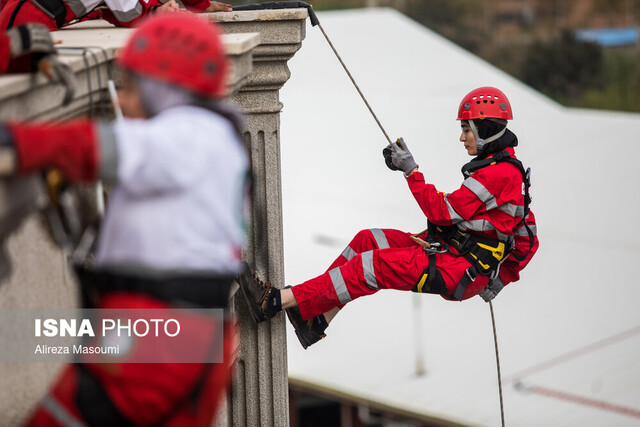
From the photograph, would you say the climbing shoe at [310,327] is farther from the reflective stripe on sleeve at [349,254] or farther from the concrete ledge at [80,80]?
the concrete ledge at [80,80]

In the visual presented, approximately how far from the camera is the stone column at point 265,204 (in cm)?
445

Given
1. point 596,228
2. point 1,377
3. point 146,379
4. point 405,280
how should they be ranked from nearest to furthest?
point 146,379 < point 1,377 < point 405,280 < point 596,228

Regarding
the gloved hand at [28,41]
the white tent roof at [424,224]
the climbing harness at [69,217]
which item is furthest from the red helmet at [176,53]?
the white tent roof at [424,224]

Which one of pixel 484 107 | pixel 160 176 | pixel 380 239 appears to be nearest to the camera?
pixel 160 176

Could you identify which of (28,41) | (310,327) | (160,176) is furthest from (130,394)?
(310,327)

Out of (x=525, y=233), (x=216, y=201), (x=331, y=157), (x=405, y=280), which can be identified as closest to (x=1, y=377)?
(x=216, y=201)

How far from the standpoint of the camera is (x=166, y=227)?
2445mm

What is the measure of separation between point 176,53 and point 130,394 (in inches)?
35.3

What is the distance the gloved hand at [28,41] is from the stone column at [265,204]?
5.06 feet

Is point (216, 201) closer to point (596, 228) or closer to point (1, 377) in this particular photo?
point (1, 377)

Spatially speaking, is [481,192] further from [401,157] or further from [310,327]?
[310,327]

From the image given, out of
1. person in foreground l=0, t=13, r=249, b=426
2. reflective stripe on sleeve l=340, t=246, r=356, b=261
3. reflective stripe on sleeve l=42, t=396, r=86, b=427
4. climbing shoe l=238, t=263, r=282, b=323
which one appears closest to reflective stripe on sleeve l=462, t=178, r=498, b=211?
reflective stripe on sleeve l=340, t=246, r=356, b=261

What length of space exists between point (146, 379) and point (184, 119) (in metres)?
0.68

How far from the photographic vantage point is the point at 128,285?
247 centimetres
